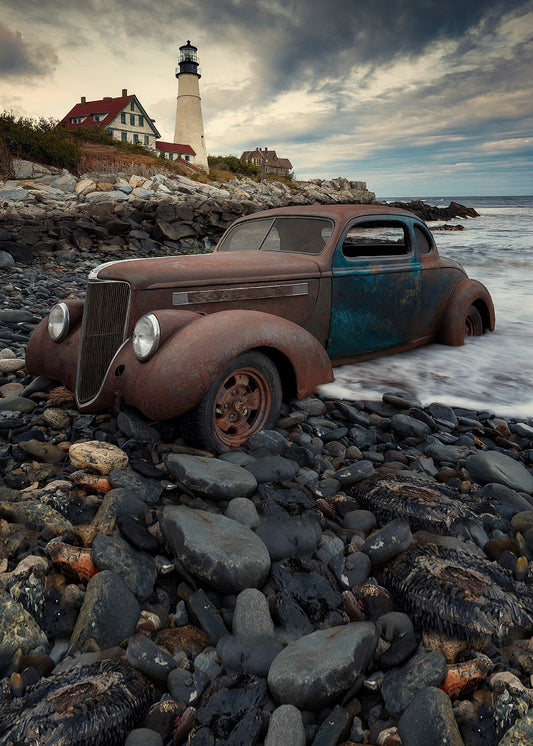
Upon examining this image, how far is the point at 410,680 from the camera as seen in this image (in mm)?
1670

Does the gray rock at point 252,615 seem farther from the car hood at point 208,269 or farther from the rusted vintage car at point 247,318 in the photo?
the car hood at point 208,269

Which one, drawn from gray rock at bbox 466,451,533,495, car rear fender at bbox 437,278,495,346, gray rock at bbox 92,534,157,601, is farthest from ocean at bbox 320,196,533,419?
gray rock at bbox 92,534,157,601

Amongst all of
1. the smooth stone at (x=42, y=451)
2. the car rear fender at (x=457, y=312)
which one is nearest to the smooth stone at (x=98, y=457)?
the smooth stone at (x=42, y=451)

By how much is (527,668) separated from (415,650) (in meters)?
0.37

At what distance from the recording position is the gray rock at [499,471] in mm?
3072

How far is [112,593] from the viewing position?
6.30 feet

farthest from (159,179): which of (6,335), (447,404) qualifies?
(447,404)

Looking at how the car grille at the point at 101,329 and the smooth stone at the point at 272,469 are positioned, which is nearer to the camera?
the smooth stone at the point at 272,469

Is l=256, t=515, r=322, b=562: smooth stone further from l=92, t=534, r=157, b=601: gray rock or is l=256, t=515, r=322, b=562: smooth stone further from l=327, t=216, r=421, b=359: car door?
l=327, t=216, r=421, b=359: car door

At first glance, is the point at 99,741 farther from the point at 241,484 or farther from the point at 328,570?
the point at 241,484

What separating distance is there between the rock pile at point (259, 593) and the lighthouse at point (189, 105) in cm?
4296

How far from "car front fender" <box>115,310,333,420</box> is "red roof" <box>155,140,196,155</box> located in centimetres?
4100

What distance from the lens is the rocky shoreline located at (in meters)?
1.58

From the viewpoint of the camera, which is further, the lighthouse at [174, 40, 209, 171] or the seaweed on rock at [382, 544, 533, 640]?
the lighthouse at [174, 40, 209, 171]
